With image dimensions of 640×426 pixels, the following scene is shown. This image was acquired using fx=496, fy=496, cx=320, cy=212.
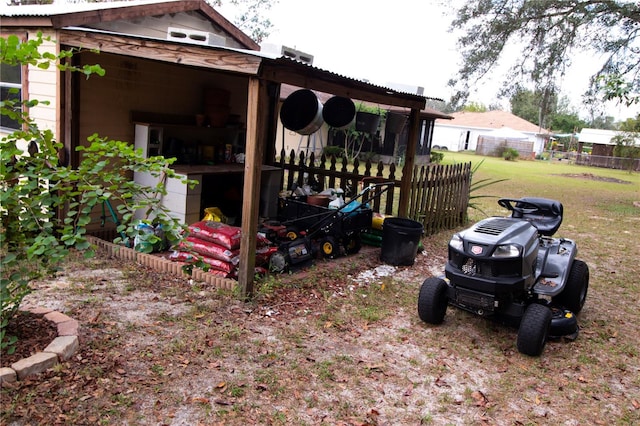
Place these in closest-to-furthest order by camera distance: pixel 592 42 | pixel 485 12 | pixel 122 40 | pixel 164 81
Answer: pixel 122 40 < pixel 164 81 < pixel 592 42 < pixel 485 12

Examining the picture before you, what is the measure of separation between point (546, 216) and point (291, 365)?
3157 millimetres

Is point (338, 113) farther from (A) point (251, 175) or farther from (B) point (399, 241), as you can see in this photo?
(A) point (251, 175)

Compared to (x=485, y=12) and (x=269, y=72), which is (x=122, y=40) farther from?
(x=485, y=12)

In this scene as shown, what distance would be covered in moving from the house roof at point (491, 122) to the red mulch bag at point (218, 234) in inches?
1756

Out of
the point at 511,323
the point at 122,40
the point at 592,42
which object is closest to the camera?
the point at 511,323

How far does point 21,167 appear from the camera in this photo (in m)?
3.13

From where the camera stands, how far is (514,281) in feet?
12.9

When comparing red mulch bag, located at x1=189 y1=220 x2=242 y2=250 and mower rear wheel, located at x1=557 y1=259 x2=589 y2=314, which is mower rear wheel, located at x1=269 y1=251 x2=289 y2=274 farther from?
mower rear wheel, located at x1=557 y1=259 x2=589 y2=314

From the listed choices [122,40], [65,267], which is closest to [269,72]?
[122,40]

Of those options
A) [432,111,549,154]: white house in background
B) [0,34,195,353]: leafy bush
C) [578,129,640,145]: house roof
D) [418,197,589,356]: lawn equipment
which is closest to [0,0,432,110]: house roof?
[0,34,195,353]: leafy bush

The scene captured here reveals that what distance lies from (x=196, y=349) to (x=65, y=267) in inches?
90.7

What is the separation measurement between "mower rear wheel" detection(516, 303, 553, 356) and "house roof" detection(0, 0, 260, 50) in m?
5.66

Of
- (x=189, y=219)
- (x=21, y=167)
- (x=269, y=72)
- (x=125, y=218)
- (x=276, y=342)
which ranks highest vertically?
(x=269, y=72)

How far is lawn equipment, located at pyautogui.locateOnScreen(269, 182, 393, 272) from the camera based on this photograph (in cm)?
588
